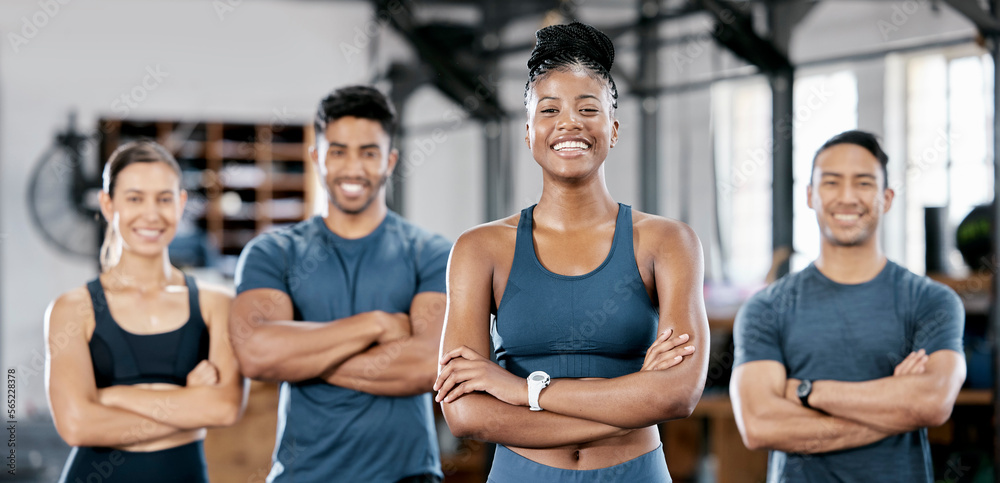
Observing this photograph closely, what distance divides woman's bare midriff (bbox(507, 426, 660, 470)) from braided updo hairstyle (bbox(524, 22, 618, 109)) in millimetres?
683

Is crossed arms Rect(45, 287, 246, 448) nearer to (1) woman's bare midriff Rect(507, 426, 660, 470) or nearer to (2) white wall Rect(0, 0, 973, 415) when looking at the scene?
(1) woman's bare midriff Rect(507, 426, 660, 470)

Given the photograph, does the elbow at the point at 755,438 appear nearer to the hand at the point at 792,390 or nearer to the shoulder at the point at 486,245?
the hand at the point at 792,390

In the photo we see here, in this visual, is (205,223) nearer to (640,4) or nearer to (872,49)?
(640,4)

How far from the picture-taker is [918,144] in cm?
665

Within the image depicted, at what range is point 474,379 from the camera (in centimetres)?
174

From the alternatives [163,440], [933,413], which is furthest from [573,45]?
[163,440]

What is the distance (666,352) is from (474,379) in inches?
14.8

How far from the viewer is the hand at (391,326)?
2.38m

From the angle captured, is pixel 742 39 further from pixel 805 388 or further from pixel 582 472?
pixel 582 472

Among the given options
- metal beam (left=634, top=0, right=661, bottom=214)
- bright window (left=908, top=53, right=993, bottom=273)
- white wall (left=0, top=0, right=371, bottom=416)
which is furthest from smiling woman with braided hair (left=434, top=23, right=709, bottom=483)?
white wall (left=0, top=0, right=371, bottom=416)

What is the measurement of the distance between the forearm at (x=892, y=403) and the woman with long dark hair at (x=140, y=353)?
1620mm

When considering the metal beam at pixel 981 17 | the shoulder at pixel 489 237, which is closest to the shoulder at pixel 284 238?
the shoulder at pixel 489 237

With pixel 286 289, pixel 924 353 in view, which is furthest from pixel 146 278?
pixel 924 353

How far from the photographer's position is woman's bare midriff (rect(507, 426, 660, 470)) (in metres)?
1.72
